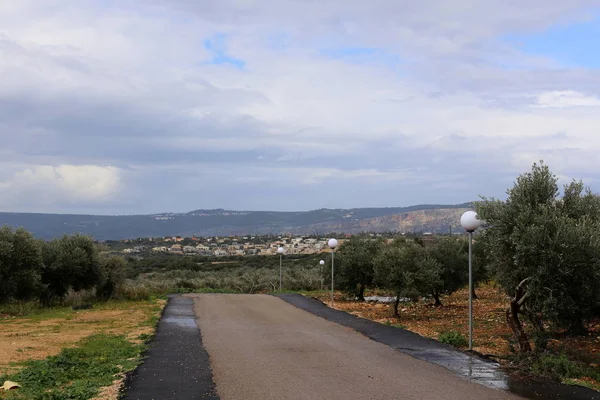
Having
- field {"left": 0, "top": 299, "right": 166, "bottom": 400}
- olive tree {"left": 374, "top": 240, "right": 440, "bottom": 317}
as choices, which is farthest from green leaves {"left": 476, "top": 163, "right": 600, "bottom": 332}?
olive tree {"left": 374, "top": 240, "right": 440, "bottom": 317}

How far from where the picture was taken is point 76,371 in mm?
10609

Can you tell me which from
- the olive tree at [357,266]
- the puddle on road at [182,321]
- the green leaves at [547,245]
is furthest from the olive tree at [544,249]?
the olive tree at [357,266]

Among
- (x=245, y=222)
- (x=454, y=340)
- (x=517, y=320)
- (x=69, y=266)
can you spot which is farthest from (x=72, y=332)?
(x=245, y=222)

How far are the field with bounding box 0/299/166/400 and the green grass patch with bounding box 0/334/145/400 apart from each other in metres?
0.10

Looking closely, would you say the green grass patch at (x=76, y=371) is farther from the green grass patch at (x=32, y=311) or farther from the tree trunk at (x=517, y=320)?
the green grass patch at (x=32, y=311)

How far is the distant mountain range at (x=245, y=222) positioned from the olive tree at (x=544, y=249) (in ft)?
323

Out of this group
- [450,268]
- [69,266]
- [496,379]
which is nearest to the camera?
[496,379]

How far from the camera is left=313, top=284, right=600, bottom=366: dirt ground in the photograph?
12414 mm

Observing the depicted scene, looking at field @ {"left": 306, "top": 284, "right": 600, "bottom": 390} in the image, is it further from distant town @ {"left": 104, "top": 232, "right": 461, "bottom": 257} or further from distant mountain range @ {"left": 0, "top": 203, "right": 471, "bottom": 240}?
distant mountain range @ {"left": 0, "top": 203, "right": 471, "bottom": 240}

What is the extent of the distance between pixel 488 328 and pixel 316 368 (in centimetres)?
725

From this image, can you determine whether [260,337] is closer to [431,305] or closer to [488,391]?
[488,391]

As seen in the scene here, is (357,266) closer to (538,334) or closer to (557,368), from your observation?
(538,334)

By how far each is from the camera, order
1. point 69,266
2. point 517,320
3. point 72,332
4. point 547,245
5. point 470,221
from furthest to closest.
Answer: point 69,266 < point 72,332 < point 470,221 < point 517,320 < point 547,245

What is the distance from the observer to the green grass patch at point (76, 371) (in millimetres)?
8672
